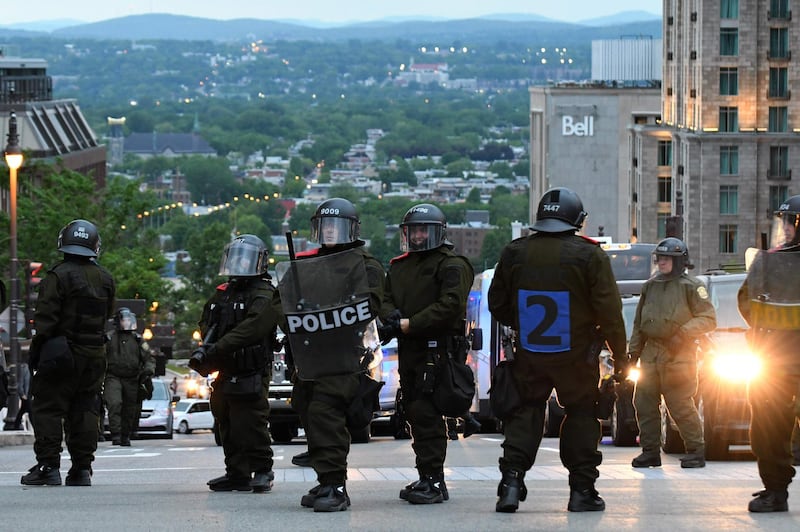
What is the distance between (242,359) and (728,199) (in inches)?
3481

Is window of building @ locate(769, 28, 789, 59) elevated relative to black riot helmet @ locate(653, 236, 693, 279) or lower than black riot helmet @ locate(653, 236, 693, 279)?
elevated

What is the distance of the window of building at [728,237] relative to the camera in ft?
332

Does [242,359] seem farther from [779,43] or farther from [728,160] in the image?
[779,43]

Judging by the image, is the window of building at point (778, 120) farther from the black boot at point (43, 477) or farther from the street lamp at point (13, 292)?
the black boot at point (43, 477)

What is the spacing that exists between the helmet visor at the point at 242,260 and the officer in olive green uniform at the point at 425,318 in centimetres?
125

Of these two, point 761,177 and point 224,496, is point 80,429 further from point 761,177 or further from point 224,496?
point 761,177

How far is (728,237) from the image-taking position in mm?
101438

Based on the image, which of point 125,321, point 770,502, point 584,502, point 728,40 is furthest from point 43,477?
point 728,40

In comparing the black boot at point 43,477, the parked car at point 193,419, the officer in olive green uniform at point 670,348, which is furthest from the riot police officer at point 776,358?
the parked car at point 193,419

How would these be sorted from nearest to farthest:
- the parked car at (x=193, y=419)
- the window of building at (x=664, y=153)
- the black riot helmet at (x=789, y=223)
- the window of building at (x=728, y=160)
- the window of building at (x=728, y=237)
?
the black riot helmet at (x=789, y=223) → the parked car at (x=193, y=419) → the window of building at (x=728, y=160) → the window of building at (x=728, y=237) → the window of building at (x=664, y=153)

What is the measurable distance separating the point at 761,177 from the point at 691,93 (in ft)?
21.1

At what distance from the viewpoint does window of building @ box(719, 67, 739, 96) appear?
99688 millimetres

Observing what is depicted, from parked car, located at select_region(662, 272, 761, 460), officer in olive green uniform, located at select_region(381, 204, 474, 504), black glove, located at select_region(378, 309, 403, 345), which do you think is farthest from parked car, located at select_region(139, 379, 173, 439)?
black glove, located at select_region(378, 309, 403, 345)

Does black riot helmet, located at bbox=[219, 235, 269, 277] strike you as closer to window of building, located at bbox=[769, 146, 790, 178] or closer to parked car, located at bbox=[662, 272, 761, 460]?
parked car, located at bbox=[662, 272, 761, 460]
